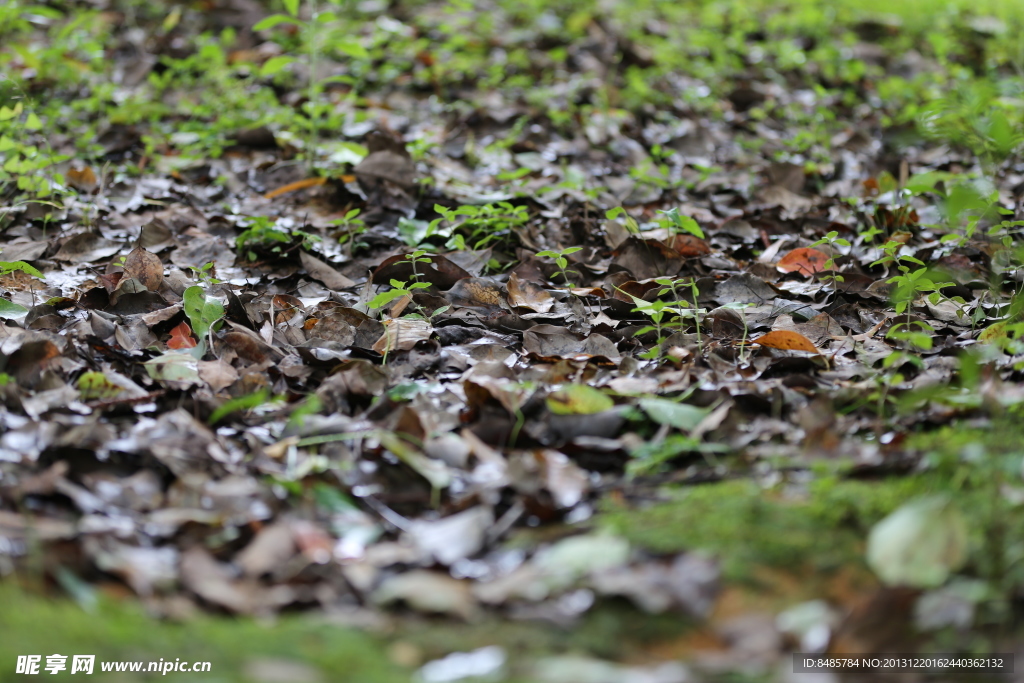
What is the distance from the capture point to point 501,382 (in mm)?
2074

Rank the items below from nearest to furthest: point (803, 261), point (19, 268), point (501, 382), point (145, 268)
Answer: point (501, 382), point (19, 268), point (145, 268), point (803, 261)

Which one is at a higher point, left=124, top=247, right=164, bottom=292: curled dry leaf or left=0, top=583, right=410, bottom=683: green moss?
left=0, top=583, right=410, bottom=683: green moss

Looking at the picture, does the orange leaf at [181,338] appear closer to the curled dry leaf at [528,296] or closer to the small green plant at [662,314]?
the curled dry leaf at [528,296]

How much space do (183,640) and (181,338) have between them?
120 centimetres

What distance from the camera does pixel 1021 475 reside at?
5.01ft

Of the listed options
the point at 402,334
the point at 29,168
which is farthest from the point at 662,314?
the point at 29,168

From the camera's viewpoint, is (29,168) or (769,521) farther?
(29,168)

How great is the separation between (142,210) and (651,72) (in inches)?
120

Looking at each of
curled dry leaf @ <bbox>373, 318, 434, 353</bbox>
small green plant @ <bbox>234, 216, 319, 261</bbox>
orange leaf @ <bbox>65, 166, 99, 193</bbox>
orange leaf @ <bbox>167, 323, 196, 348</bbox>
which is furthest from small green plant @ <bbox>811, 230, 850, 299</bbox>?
orange leaf @ <bbox>65, 166, 99, 193</bbox>

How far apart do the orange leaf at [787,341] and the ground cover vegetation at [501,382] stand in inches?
0.4

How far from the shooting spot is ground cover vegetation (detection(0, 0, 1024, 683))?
1.32 meters

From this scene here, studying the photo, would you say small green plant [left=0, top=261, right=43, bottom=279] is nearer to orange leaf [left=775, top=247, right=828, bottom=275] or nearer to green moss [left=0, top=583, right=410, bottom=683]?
green moss [left=0, top=583, right=410, bottom=683]

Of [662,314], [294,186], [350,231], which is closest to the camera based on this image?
[662,314]

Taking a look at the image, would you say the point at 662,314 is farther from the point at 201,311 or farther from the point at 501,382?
the point at 201,311
